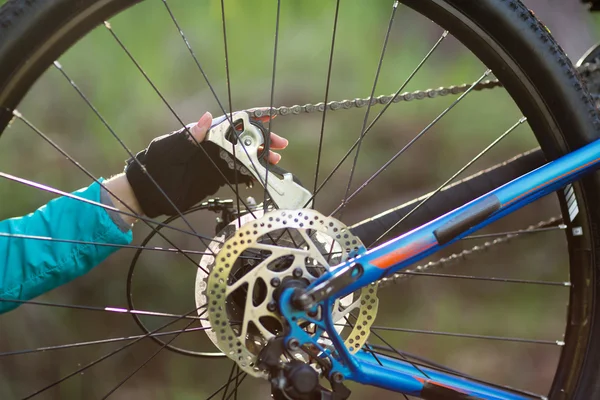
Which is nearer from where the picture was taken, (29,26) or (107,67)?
(29,26)

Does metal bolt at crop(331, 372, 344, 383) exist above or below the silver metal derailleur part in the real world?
below

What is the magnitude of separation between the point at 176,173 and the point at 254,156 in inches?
6.7

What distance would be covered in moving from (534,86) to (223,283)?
53 centimetres

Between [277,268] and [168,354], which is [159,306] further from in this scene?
[277,268]

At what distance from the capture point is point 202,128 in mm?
1034

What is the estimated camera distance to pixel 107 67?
152 centimetres

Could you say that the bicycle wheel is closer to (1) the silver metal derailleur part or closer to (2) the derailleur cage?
(1) the silver metal derailleur part

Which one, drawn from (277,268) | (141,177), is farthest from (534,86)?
(141,177)

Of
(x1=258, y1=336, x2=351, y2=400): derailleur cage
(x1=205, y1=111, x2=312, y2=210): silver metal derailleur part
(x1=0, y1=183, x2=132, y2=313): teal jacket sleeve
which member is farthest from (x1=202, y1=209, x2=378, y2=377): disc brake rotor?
(x1=0, y1=183, x2=132, y2=313): teal jacket sleeve

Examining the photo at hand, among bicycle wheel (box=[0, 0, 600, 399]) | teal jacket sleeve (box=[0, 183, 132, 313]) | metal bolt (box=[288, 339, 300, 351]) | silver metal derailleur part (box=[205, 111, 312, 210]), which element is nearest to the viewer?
metal bolt (box=[288, 339, 300, 351])

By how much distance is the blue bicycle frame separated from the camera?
811 millimetres

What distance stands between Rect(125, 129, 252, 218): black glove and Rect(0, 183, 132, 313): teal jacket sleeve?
0.25ft

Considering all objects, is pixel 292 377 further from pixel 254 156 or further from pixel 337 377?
pixel 254 156

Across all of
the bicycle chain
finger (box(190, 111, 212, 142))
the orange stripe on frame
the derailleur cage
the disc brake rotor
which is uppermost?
finger (box(190, 111, 212, 142))
